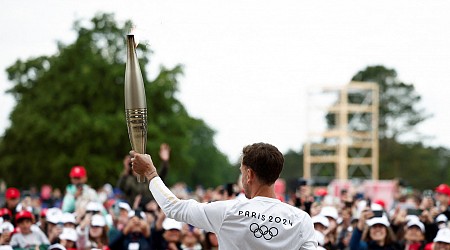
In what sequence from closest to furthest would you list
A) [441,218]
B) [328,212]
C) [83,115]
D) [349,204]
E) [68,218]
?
[328,212] < [68,218] < [441,218] < [349,204] < [83,115]

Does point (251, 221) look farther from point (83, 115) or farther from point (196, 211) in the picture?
point (83, 115)

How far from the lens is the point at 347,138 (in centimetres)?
5350

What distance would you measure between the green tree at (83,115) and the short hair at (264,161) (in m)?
29.0

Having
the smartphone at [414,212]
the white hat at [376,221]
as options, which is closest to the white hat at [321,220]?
the white hat at [376,221]

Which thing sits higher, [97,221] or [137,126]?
[137,126]

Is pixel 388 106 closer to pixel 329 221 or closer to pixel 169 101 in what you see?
pixel 169 101

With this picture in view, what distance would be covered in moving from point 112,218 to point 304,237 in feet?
25.8

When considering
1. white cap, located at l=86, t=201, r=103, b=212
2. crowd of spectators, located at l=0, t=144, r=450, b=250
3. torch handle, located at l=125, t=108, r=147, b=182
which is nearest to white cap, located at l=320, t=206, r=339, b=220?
crowd of spectators, located at l=0, t=144, r=450, b=250

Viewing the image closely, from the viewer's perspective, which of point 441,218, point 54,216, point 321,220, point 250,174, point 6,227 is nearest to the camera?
point 250,174

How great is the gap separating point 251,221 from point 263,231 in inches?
3.3

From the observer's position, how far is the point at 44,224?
37.7ft

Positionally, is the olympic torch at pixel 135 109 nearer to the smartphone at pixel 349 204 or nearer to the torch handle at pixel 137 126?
the torch handle at pixel 137 126

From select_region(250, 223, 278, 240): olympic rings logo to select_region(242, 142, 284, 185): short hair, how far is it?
10.2 inches

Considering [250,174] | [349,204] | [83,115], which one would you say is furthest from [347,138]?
[250,174]
